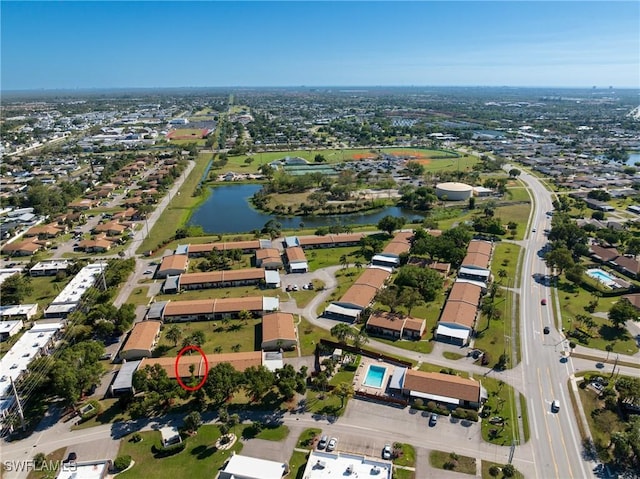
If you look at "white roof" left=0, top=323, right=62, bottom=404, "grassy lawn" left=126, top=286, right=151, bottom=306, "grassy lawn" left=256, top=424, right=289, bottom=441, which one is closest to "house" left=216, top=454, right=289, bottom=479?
"grassy lawn" left=256, top=424, right=289, bottom=441

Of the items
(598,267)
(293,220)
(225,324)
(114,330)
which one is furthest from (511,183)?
(114,330)

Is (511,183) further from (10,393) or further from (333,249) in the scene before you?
(10,393)

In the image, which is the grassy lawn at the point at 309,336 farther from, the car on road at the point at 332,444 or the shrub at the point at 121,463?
the shrub at the point at 121,463

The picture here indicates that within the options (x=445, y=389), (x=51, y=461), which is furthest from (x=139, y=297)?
(x=445, y=389)

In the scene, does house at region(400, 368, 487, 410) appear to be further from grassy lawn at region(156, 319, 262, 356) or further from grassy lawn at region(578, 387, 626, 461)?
grassy lawn at region(156, 319, 262, 356)

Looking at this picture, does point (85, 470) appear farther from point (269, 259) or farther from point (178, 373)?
point (269, 259)

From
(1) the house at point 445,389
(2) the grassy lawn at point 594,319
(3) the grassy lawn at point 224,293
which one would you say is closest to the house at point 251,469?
(1) the house at point 445,389
